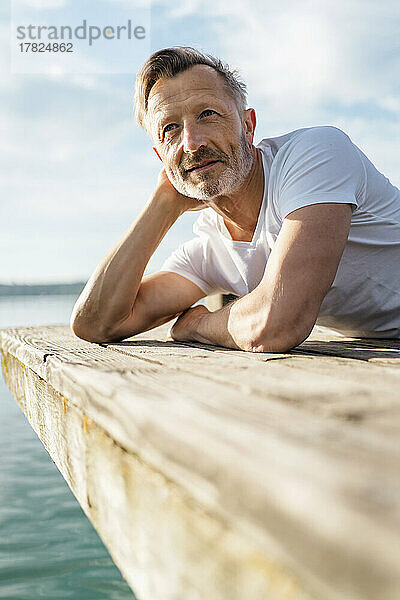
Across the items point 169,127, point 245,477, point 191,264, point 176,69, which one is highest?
point 176,69

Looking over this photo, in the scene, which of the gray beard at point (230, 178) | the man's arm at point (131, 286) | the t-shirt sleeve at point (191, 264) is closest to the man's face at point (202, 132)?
the gray beard at point (230, 178)

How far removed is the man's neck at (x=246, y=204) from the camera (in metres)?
2.16

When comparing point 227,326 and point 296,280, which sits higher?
point 296,280

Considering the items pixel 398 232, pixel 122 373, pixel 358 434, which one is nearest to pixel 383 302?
pixel 398 232

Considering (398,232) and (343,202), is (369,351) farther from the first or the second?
(398,232)

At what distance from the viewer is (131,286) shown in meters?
2.31

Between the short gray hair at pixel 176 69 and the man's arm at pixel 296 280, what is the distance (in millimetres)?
733

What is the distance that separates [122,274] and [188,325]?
326 millimetres

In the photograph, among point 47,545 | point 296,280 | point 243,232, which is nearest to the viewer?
point 296,280

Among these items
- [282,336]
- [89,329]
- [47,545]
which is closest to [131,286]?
[89,329]

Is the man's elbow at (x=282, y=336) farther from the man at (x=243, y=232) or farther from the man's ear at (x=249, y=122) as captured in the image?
the man's ear at (x=249, y=122)

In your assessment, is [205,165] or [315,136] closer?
[315,136]

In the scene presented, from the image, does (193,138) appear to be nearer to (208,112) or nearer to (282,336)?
(208,112)

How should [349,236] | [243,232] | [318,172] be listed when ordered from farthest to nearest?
[243,232] → [349,236] → [318,172]
